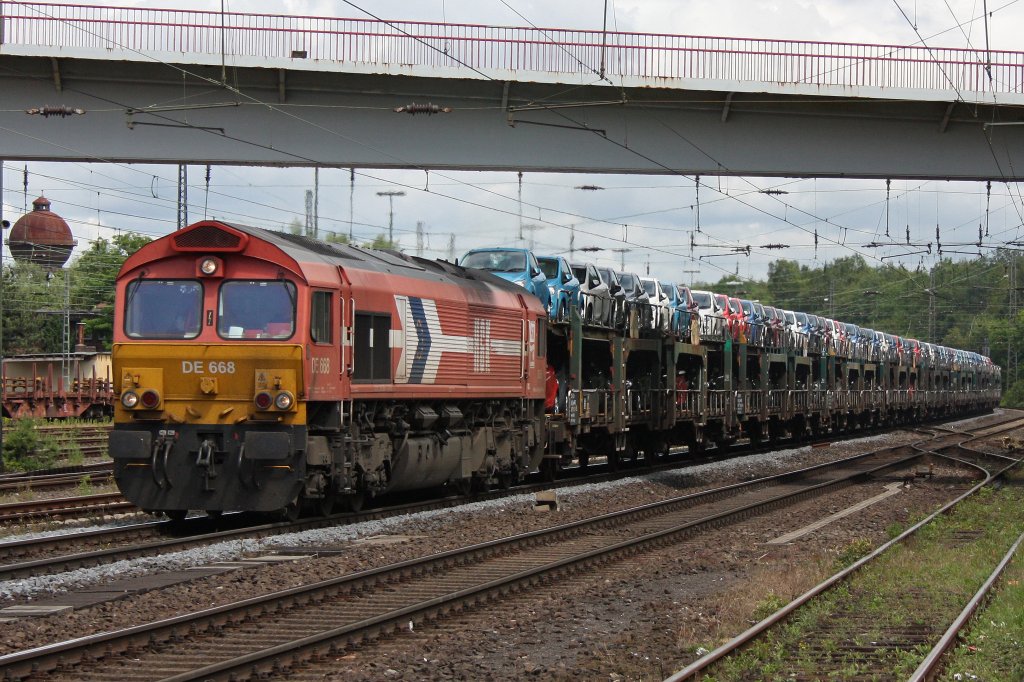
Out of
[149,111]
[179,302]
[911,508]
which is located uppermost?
[149,111]

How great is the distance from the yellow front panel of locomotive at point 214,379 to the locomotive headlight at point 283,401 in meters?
0.06

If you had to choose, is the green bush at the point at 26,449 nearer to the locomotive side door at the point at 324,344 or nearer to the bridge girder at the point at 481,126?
the bridge girder at the point at 481,126

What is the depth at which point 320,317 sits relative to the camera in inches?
620

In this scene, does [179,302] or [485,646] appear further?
[179,302]

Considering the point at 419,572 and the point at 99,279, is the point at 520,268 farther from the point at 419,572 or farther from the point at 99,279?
the point at 99,279

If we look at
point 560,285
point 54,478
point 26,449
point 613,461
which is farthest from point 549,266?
point 26,449

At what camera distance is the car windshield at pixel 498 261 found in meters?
24.3

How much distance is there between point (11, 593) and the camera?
11320 millimetres

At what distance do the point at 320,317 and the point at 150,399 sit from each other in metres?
2.27

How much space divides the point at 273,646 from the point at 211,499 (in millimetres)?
5839

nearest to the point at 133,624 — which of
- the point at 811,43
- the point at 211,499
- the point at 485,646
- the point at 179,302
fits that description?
the point at 485,646

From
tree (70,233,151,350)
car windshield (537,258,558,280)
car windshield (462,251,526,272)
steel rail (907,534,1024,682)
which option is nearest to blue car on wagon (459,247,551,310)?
car windshield (462,251,526,272)

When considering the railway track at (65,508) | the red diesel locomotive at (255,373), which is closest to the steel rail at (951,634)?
the red diesel locomotive at (255,373)

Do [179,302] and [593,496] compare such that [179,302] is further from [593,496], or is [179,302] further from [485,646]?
[593,496]
